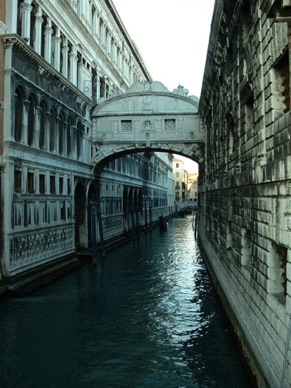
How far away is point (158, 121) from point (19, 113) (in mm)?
8799

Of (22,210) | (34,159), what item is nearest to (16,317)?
(22,210)

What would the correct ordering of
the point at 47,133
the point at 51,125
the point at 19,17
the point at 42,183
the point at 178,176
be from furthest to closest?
1. the point at 178,176
2. the point at 51,125
3. the point at 47,133
4. the point at 42,183
5. the point at 19,17

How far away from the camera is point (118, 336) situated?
8.95 meters

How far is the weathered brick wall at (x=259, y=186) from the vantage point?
536 cm

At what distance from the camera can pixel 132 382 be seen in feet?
22.2

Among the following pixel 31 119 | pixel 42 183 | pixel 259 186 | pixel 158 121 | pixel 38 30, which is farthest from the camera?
pixel 158 121

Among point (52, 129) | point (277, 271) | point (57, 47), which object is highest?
point (57, 47)

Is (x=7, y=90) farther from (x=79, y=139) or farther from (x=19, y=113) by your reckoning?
(x=79, y=139)

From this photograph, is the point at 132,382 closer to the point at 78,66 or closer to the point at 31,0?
the point at 31,0

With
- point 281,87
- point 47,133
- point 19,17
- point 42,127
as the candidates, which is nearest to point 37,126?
point 42,127

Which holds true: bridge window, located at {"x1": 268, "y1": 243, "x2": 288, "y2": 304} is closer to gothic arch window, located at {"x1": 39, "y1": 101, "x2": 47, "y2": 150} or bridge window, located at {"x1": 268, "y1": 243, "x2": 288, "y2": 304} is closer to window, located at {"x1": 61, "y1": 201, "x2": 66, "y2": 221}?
gothic arch window, located at {"x1": 39, "y1": 101, "x2": 47, "y2": 150}

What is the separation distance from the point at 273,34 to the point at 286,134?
5.63 ft

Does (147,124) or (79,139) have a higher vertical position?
(147,124)

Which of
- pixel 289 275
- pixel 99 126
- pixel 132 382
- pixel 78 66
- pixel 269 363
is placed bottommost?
pixel 132 382
